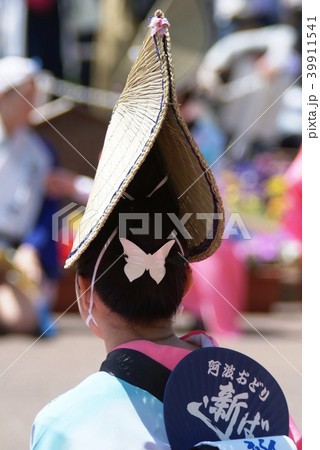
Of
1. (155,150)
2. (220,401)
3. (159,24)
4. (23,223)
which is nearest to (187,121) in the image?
(23,223)

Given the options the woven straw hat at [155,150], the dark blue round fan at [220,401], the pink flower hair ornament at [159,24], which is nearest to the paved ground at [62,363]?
the woven straw hat at [155,150]

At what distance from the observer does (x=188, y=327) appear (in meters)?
4.54

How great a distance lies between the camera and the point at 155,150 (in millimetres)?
1330

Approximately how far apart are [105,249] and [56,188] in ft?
9.32

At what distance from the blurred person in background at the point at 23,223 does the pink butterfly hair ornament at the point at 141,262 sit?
2897 millimetres

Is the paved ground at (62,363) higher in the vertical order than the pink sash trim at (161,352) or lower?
lower

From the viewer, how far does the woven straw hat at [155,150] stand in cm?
121

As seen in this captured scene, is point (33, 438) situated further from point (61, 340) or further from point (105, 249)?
point (61, 340)

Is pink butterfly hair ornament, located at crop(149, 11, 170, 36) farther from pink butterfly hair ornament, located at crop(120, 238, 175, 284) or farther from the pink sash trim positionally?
the pink sash trim

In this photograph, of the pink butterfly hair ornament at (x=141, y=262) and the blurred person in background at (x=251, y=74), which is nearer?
the pink butterfly hair ornament at (x=141, y=262)

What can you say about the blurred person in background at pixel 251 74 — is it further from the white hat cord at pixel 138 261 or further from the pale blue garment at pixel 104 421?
the pale blue garment at pixel 104 421

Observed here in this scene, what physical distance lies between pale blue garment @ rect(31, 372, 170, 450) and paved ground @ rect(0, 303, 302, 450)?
1430 mm

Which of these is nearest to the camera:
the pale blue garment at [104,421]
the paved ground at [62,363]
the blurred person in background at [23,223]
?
the pale blue garment at [104,421]

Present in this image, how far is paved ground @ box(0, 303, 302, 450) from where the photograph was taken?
9.71 feet
